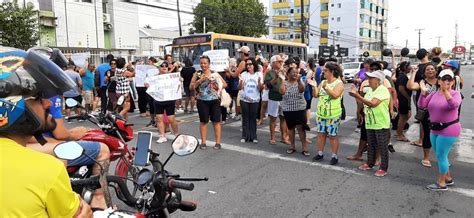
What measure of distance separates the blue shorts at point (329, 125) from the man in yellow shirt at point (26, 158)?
15.1ft

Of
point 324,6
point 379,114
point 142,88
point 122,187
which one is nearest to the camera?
point 122,187

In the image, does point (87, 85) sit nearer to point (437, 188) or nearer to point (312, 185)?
point (312, 185)

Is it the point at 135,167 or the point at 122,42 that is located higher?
the point at 122,42

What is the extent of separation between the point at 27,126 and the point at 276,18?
75.4m

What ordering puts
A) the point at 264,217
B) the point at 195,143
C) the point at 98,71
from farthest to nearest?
the point at 98,71
the point at 264,217
the point at 195,143

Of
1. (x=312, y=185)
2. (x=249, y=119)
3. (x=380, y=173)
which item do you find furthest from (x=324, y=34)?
(x=312, y=185)

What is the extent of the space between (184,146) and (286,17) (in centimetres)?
7386

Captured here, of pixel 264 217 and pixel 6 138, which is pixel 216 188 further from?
pixel 6 138

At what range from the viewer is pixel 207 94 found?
21.9 ft

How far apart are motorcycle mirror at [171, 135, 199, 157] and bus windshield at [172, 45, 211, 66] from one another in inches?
566

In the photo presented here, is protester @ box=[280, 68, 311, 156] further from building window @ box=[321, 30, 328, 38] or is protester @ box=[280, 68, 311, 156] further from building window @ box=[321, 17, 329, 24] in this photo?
building window @ box=[321, 17, 329, 24]

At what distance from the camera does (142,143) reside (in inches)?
108

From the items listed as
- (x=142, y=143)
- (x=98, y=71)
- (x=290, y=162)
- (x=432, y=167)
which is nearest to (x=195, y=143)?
(x=142, y=143)

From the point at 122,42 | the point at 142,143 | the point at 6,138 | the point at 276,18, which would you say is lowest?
the point at 142,143
